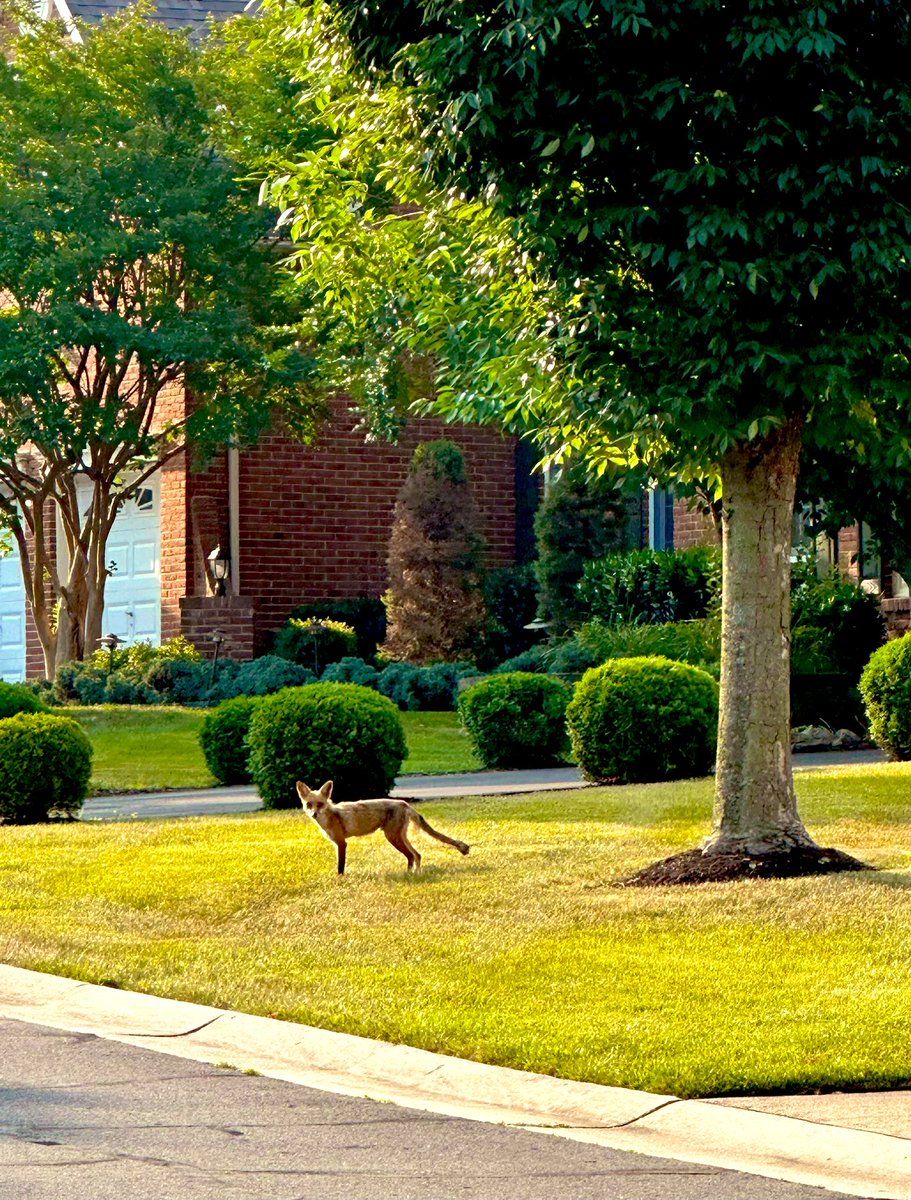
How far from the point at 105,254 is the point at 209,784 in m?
9.26

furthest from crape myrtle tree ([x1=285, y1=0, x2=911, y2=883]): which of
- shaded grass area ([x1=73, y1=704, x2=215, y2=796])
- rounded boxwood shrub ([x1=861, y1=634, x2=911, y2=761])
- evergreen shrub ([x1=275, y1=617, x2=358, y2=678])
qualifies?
evergreen shrub ([x1=275, y1=617, x2=358, y2=678])

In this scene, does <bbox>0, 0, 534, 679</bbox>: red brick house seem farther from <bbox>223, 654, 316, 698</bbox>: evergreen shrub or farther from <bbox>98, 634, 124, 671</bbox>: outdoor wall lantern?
<bbox>223, 654, 316, 698</bbox>: evergreen shrub

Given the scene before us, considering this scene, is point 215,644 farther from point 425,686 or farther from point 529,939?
point 529,939

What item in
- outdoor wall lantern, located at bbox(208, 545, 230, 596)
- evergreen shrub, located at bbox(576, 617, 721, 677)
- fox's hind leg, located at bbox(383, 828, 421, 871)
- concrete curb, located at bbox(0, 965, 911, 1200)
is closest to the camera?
concrete curb, located at bbox(0, 965, 911, 1200)

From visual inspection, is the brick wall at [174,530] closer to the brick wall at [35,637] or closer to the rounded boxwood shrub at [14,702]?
the brick wall at [35,637]

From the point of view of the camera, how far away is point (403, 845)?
37.3 ft

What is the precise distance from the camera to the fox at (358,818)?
1125 centimetres

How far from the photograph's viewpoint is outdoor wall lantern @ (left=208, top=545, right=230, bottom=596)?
28.1 metres

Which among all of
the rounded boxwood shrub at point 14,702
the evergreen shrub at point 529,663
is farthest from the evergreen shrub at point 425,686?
the rounded boxwood shrub at point 14,702

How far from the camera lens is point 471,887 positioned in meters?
10.7

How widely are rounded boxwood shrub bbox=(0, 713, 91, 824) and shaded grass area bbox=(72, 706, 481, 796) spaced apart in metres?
2.69

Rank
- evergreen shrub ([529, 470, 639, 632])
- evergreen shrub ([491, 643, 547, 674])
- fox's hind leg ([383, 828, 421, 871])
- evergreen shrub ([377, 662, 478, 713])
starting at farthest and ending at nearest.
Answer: evergreen shrub ([529, 470, 639, 632]) < evergreen shrub ([377, 662, 478, 713]) < evergreen shrub ([491, 643, 547, 674]) < fox's hind leg ([383, 828, 421, 871])

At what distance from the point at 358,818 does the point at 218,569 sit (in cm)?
1712

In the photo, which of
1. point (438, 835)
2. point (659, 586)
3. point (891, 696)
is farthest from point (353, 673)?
point (438, 835)
